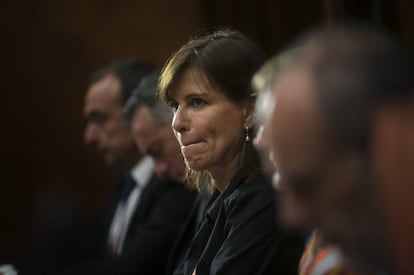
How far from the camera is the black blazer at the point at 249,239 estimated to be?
6.53 feet

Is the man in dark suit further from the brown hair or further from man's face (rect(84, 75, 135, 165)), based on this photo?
the brown hair

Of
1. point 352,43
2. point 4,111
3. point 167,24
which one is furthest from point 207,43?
point 4,111

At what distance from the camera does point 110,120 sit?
3.94 meters

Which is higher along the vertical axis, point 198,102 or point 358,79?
point 358,79

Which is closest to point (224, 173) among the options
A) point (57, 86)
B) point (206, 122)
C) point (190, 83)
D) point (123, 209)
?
point (206, 122)

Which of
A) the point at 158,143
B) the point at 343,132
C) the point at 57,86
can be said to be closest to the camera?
the point at 343,132

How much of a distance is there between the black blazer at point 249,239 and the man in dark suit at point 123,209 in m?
0.85

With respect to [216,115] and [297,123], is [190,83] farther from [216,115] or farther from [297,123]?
[297,123]

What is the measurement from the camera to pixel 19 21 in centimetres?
479

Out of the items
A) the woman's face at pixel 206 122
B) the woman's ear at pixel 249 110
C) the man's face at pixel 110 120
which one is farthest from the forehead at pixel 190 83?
the man's face at pixel 110 120

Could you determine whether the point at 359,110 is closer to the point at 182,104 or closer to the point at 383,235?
the point at 383,235

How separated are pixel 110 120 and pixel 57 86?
3.19 ft

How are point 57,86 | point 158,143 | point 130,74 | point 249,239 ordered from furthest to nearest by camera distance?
point 57,86 → point 130,74 → point 158,143 → point 249,239

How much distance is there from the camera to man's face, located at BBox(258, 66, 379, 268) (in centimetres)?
103
